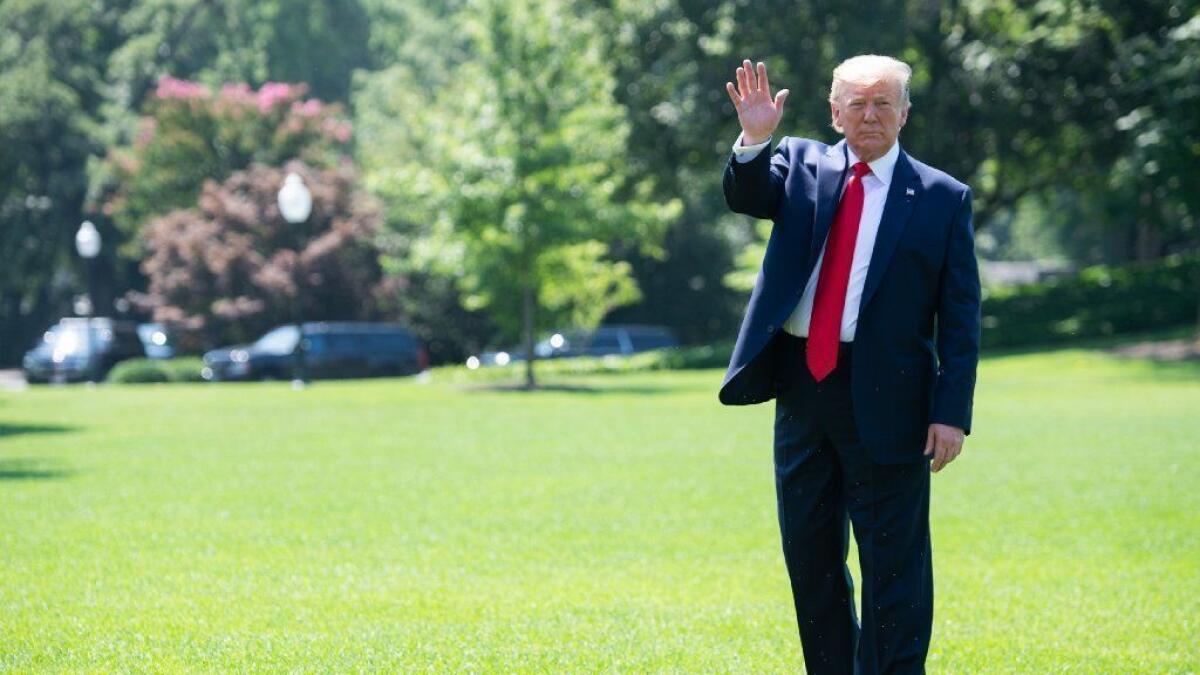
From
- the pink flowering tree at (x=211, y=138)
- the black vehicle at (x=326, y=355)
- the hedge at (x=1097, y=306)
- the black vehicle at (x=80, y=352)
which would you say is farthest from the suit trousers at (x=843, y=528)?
the pink flowering tree at (x=211, y=138)

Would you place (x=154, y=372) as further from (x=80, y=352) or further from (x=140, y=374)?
(x=80, y=352)

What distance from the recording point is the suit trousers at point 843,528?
504 centimetres

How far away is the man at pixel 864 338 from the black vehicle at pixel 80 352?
121 ft

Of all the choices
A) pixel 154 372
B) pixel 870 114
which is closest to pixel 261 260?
pixel 154 372

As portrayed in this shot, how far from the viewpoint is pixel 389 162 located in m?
50.2

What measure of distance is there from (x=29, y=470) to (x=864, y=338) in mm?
12209

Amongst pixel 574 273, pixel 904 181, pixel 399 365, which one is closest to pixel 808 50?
pixel 574 273

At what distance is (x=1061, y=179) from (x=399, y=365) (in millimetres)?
17807

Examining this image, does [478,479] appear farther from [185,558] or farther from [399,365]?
[399,365]

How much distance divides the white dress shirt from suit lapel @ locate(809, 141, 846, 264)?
29 millimetres

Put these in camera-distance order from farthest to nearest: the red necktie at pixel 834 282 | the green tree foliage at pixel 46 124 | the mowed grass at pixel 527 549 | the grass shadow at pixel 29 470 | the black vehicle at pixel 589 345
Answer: the green tree foliage at pixel 46 124
the black vehicle at pixel 589 345
the grass shadow at pixel 29 470
the mowed grass at pixel 527 549
the red necktie at pixel 834 282

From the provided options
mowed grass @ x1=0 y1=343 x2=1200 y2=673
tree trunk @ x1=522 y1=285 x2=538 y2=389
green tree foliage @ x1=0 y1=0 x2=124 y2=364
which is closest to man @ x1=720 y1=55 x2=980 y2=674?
mowed grass @ x1=0 y1=343 x2=1200 y2=673

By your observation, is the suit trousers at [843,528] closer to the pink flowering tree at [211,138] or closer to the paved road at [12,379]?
the paved road at [12,379]

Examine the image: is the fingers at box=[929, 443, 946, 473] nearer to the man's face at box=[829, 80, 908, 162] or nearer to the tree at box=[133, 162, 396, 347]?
the man's face at box=[829, 80, 908, 162]
